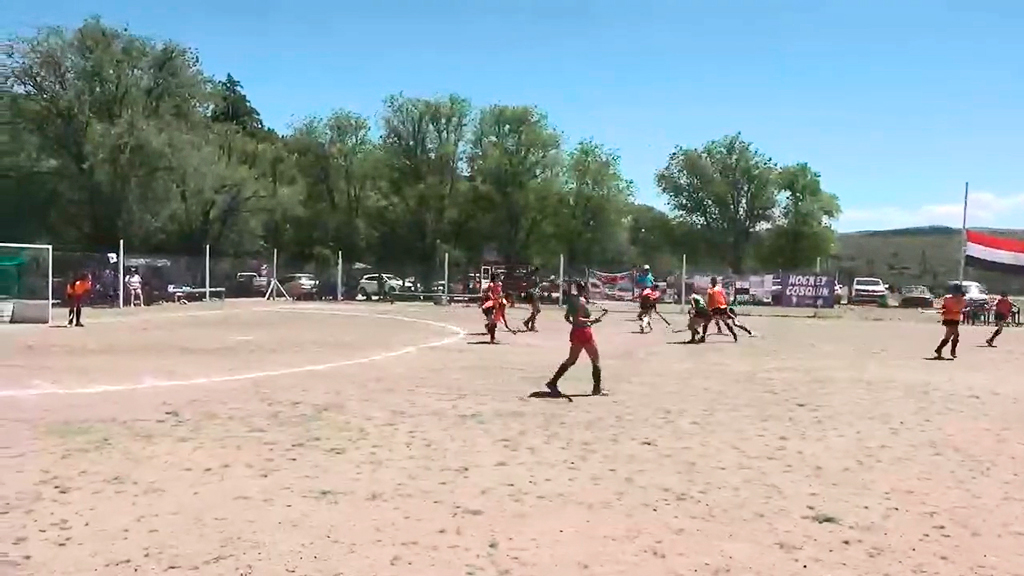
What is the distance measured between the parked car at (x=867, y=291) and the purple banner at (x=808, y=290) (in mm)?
12014

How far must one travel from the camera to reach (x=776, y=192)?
75.6m

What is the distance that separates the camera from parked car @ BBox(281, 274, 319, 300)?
2094 inches

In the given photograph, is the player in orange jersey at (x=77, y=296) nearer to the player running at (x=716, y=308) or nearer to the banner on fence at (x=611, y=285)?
the player running at (x=716, y=308)

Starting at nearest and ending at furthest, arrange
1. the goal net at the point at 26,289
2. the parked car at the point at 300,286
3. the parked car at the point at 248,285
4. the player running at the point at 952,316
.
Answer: the player running at the point at 952,316, the goal net at the point at 26,289, the parked car at the point at 248,285, the parked car at the point at 300,286

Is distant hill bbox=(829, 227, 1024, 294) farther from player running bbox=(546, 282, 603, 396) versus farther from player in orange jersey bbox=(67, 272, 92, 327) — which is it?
player running bbox=(546, 282, 603, 396)

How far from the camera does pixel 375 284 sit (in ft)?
186

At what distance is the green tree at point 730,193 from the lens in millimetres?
75625

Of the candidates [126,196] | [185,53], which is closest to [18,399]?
[126,196]

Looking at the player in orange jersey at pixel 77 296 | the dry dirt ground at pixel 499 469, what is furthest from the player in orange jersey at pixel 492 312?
the player in orange jersey at pixel 77 296

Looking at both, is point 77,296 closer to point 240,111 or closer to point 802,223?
point 802,223

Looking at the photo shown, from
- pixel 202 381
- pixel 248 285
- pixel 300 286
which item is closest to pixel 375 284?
pixel 300 286

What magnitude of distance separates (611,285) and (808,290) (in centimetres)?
931

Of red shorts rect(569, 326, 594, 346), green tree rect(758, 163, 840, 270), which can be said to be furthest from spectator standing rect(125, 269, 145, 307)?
green tree rect(758, 163, 840, 270)

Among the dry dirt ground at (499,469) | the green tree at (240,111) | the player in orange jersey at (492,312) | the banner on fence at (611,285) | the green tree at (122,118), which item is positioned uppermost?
the green tree at (240,111)
